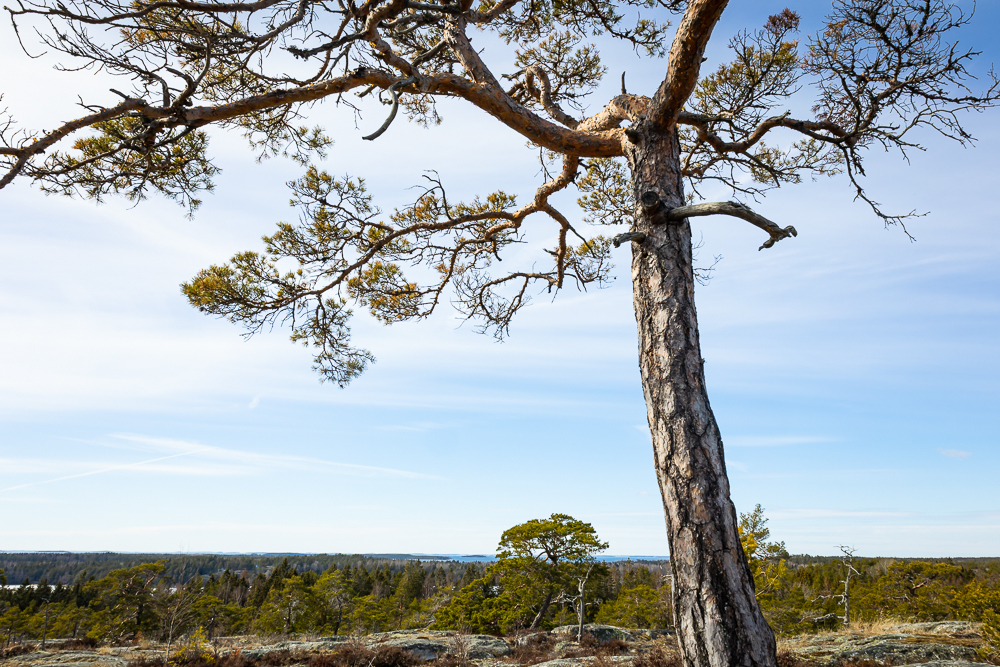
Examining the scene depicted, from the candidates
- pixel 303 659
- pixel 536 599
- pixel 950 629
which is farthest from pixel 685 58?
pixel 536 599

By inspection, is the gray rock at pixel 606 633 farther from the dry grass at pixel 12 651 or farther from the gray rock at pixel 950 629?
the dry grass at pixel 12 651

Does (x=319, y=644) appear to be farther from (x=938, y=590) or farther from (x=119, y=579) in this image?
(x=938, y=590)

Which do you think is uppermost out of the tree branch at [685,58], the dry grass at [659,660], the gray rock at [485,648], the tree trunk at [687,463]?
the tree branch at [685,58]

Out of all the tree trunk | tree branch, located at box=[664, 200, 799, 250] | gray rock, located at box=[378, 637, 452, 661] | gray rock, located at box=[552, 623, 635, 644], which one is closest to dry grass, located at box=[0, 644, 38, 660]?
gray rock, located at box=[378, 637, 452, 661]

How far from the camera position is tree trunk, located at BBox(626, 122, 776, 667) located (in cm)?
231

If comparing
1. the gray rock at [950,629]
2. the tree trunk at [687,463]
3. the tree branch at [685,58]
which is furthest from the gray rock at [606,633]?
the tree branch at [685,58]

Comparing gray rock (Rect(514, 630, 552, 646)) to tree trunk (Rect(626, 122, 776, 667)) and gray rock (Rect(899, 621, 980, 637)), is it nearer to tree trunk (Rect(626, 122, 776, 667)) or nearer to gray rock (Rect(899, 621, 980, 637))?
gray rock (Rect(899, 621, 980, 637))

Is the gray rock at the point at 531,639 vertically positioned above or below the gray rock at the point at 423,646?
below

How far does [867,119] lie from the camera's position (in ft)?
14.7

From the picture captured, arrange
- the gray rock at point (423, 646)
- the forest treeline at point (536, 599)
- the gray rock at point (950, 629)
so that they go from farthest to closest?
the forest treeline at point (536, 599), the gray rock at point (423, 646), the gray rock at point (950, 629)

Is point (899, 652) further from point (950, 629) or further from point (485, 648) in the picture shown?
point (485, 648)

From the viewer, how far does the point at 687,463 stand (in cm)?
257

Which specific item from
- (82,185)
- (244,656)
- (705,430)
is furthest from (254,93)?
(244,656)

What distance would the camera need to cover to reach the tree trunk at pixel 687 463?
2.31 meters
